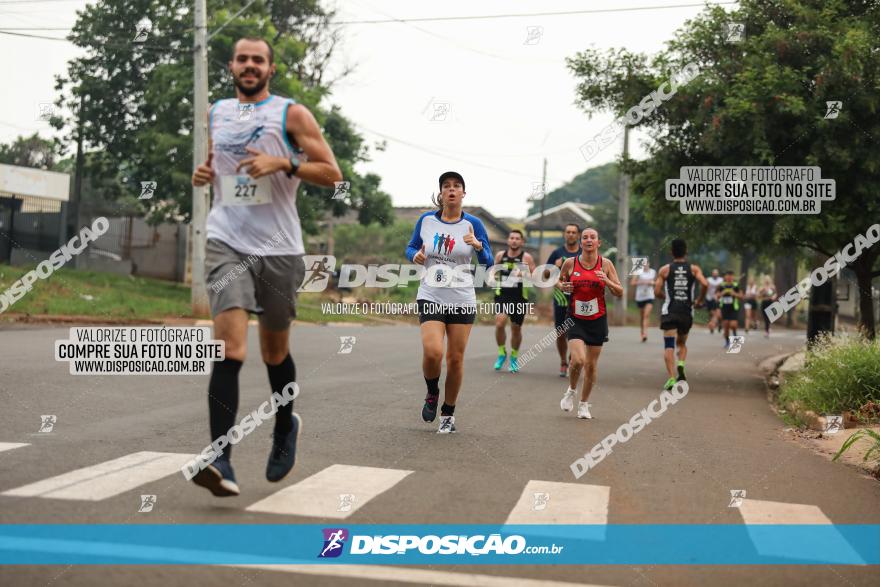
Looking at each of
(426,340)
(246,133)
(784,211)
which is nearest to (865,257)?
(784,211)

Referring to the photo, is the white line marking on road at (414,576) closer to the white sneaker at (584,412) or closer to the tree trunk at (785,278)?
the white sneaker at (584,412)

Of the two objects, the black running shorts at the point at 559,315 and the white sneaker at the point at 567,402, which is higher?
the black running shorts at the point at 559,315

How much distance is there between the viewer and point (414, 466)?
22.3ft

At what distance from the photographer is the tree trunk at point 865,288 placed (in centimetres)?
1516

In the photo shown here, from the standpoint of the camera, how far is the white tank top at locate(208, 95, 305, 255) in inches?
214

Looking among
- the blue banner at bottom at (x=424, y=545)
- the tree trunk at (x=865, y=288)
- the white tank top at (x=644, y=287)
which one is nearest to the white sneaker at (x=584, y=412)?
the blue banner at bottom at (x=424, y=545)

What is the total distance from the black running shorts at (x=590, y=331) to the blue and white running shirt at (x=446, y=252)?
2.11 meters

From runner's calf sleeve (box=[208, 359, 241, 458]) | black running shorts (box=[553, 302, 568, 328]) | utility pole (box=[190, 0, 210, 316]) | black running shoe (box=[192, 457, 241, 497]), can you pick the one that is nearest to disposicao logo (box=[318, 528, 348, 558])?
black running shoe (box=[192, 457, 241, 497])

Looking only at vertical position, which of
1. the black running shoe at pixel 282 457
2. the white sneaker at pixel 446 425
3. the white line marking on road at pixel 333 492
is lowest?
the white sneaker at pixel 446 425

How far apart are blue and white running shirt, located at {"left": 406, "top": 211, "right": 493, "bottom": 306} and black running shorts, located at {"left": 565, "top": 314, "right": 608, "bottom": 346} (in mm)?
2107

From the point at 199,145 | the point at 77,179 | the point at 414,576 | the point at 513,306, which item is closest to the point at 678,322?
the point at 513,306

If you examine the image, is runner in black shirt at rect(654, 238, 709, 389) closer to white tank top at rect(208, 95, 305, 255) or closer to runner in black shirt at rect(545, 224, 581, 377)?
runner in black shirt at rect(545, 224, 581, 377)

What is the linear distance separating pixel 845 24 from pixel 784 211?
2528 millimetres

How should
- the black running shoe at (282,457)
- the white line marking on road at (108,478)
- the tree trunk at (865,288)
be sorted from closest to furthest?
the white line marking on road at (108,478) → the black running shoe at (282,457) → the tree trunk at (865,288)
